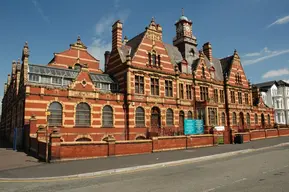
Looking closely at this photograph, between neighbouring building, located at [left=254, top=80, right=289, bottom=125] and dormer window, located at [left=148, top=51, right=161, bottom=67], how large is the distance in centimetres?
4483

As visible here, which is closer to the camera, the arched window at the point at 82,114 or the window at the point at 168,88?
the arched window at the point at 82,114

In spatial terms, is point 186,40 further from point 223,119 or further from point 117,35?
point 223,119

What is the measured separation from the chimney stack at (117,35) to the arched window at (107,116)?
981 cm

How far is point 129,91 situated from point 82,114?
6437mm

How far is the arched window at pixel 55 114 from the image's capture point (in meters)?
22.9

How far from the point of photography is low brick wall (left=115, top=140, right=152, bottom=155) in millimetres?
18769

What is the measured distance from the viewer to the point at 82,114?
2488cm

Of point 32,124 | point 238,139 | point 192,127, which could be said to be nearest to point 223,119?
point 238,139

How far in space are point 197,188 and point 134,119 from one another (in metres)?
20.0

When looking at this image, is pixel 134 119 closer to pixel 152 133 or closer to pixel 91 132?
pixel 152 133

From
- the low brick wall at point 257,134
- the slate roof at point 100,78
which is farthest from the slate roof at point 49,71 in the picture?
the low brick wall at point 257,134

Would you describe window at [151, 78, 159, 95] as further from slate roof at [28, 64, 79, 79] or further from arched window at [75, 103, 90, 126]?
slate roof at [28, 64, 79, 79]

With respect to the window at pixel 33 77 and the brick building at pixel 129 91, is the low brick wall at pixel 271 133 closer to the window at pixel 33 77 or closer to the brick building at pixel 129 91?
the brick building at pixel 129 91

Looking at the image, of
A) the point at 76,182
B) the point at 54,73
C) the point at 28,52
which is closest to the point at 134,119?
the point at 54,73
